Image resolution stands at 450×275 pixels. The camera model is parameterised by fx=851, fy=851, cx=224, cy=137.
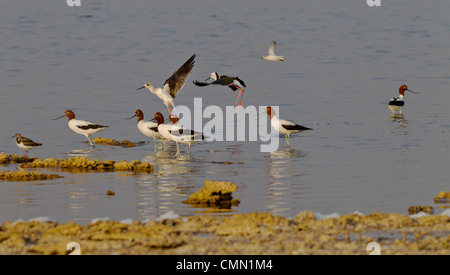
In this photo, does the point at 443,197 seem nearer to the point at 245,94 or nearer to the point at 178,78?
the point at 178,78

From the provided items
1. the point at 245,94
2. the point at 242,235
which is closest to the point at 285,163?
the point at 242,235

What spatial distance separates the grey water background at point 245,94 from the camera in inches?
472

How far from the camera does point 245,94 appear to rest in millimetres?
25703

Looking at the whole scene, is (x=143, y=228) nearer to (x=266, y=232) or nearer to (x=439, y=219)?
(x=266, y=232)

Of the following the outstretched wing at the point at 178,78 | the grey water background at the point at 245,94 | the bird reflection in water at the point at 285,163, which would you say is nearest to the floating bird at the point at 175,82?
the outstretched wing at the point at 178,78

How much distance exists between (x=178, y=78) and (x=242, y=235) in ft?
43.9

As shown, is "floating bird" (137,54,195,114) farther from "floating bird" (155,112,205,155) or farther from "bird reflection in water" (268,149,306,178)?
"bird reflection in water" (268,149,306,178)

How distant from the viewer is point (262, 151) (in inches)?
668

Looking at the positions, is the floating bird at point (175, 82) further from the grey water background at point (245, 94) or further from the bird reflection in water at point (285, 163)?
the bird reflection in water at point (285, 163)

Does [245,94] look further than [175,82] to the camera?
Yes

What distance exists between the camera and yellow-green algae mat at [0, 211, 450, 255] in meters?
8.16

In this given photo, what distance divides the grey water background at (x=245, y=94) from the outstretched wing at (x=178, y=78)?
4.05 ft

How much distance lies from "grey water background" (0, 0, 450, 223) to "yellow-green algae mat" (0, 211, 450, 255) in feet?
3.69
